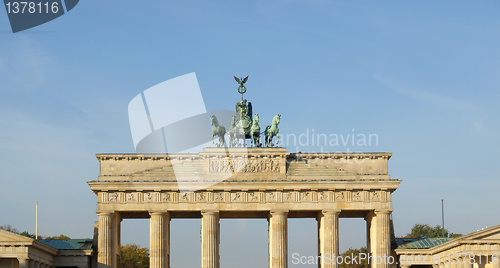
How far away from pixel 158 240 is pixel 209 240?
4.91m

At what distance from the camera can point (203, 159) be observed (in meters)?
74.4

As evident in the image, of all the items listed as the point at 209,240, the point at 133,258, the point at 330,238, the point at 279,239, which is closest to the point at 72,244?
the point at 209,240

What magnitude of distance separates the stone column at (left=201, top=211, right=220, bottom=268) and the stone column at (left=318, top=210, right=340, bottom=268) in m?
10.4

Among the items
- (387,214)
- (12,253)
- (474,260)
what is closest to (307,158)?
(387,214)

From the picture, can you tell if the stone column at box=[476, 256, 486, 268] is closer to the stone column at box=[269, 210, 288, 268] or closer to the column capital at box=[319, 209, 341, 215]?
the column capital at box=[319, 209, 341, 215]

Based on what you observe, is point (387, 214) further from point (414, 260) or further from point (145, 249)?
→ point (145, 249)

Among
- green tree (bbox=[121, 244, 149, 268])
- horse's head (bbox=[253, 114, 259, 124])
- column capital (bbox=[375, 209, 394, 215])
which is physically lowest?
green tree (bbox=[121, 244, 149, 268])

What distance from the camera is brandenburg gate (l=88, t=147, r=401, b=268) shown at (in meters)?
72.8

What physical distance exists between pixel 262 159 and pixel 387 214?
522 inches

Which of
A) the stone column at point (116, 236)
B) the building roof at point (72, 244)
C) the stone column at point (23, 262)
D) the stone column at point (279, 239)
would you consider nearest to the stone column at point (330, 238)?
the stone column at point (279, 239)

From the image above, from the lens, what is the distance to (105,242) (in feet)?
236

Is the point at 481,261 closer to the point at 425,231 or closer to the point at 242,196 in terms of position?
the point at 242,196

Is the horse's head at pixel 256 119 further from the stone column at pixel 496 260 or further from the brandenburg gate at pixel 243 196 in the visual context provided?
the stone column at pixel 496 260

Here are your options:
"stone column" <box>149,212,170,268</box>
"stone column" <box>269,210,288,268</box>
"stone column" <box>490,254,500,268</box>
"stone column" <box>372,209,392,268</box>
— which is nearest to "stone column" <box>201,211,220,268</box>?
"stone column" <box>149,212,170,268</box>
